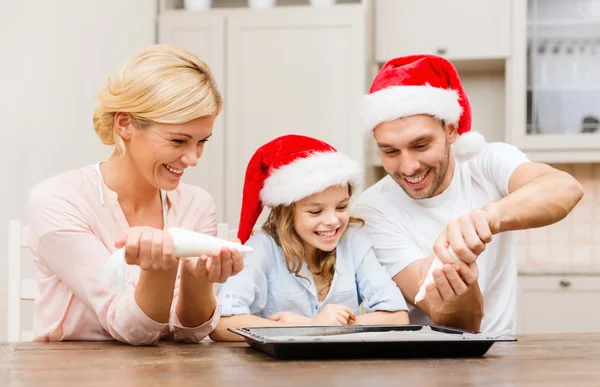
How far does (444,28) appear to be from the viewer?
3.51 m

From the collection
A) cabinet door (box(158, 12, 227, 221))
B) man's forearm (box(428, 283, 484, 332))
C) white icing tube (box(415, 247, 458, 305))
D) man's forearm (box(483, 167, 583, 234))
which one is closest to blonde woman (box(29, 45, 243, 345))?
white icing tube (box(415, 247, 458, 305))

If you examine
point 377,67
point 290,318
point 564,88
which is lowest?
point 290,318

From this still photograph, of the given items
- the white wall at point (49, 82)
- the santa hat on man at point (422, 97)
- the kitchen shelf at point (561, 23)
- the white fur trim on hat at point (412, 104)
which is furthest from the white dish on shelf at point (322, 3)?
the white fur trim on hat at point (412, 104)

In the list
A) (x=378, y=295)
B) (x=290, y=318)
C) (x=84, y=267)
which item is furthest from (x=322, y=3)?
(x=84, y=267)

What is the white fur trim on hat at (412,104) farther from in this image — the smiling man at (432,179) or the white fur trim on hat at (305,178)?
the white fur trim on hat at (305,178)

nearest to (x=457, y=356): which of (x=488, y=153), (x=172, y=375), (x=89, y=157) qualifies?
(x=172, y=375)

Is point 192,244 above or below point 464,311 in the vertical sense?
above

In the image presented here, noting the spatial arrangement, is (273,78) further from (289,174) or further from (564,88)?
(289,174)

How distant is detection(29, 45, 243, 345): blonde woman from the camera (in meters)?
1.40

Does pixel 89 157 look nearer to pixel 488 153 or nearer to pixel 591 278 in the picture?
pixel 488 153

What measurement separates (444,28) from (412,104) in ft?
5.86

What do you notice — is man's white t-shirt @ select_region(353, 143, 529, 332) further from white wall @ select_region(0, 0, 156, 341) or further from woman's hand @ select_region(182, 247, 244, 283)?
white wall @ select_region(0, 0, 156, 341)

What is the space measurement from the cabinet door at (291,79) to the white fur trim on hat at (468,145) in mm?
1449

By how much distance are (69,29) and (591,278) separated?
7.81 ft
